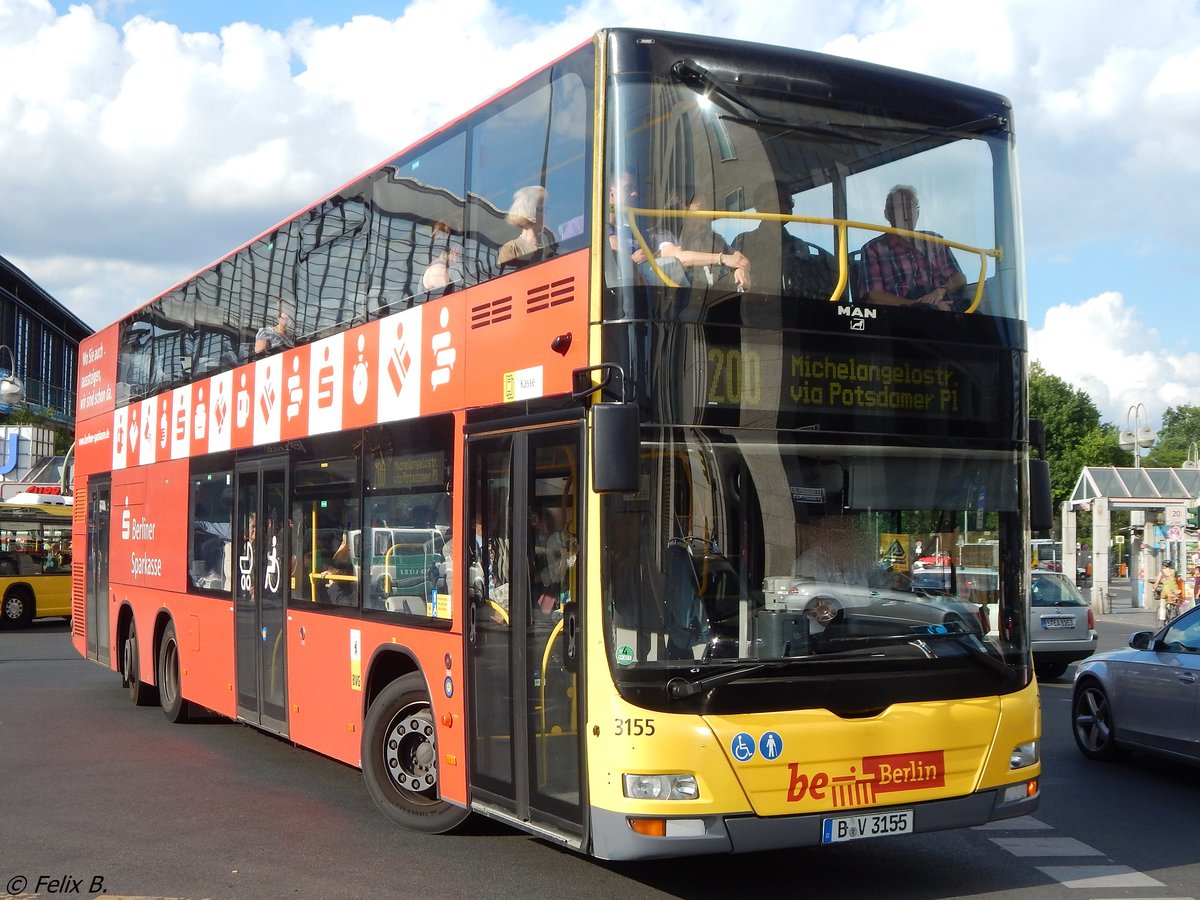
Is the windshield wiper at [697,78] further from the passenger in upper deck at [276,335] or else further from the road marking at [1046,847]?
the passenger in upper deck at [276,335]

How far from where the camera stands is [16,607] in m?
31.7

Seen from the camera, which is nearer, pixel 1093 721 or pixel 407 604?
pixel 407 604

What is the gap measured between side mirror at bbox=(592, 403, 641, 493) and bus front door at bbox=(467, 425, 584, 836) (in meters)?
0.65

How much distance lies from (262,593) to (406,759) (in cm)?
299

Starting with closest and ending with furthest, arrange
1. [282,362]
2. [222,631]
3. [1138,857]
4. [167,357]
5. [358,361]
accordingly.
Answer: [1138,857] < [358,361] < [282,362] < [222,631] < [167,357]

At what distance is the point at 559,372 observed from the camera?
7047mm

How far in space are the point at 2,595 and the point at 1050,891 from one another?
Answer: 28793 mm

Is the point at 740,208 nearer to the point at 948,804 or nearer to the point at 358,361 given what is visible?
the point at 948,804

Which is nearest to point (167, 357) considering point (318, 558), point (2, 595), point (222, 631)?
point (222, 631)

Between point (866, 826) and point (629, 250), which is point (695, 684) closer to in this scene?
point (866, 826)

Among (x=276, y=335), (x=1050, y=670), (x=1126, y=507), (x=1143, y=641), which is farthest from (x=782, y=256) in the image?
(x=1126, y=507)

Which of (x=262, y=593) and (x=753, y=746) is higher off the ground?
(x=262, y=593)

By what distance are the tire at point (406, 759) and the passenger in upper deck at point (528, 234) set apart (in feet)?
8.77

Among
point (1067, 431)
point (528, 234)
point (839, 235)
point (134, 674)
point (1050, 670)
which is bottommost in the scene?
point (1050, 670)
